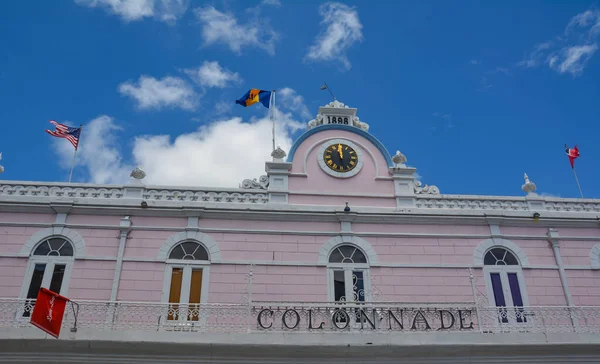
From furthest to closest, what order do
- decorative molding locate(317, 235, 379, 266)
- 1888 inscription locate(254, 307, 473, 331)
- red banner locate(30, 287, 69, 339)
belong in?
1. decorative molding locate(317, 235, 379, 266)
2. 1888 inscription locate(254, 307, 473, 331)
3. red banner locate(30, 287, 69, 339)

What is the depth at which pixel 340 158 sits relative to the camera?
1642 cm

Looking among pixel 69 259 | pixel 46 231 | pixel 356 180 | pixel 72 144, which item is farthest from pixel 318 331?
pixel 72 144

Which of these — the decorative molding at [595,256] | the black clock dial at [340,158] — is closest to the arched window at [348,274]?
the black clock dial at [340,158]

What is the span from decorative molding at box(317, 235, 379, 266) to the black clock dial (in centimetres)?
239

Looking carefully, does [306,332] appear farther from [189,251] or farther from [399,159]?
[399,159]

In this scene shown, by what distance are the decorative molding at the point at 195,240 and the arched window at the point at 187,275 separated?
0.31ft

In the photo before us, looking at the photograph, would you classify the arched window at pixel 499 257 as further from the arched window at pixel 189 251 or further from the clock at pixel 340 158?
the arched window at pixel 189 251

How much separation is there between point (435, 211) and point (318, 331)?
18.3 feet

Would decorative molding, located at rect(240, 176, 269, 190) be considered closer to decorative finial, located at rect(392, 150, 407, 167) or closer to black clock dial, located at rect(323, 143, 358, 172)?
black clock dial, located at rect(323, 143, 358, 172)

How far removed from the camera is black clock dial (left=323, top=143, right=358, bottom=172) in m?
16.3

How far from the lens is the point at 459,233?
15.4 metres

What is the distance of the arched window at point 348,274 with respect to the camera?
14.2 meters

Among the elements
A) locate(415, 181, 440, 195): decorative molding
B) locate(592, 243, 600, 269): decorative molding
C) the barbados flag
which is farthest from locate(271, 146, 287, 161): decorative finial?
locate(592, 243, 600, 269): decorative molding

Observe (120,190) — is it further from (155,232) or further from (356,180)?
(356,180)
